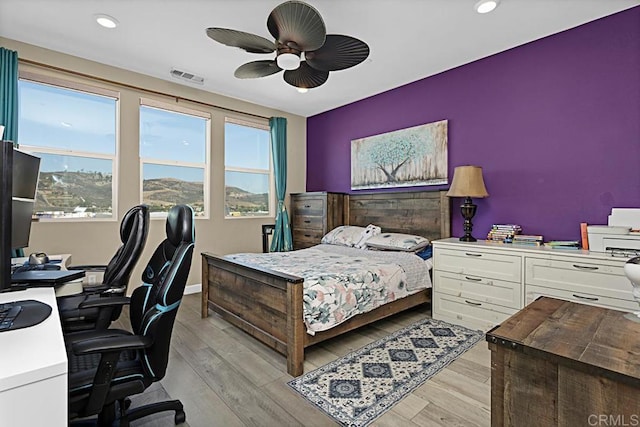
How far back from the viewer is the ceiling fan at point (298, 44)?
1.91m

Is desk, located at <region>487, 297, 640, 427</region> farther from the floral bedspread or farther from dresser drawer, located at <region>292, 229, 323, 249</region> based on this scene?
dresser drawer, located at <region>292, 229, 323, 249</region>

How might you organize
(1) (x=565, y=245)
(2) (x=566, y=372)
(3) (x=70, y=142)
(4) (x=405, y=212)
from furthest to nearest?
(4) (x=405, y=212)
(3) (x=70, y=142)
(1) (x=565, y=245)
(2) (x=566, y=372)

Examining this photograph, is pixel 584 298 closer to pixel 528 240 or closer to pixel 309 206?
pixel 528 240

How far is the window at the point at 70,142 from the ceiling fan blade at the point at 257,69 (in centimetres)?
190

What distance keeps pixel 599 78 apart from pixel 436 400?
9.70 ft

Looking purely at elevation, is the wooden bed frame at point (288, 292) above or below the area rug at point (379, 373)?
above

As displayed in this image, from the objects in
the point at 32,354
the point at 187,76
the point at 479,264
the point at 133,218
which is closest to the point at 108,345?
the point at 32,354

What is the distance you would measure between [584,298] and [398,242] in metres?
1.66

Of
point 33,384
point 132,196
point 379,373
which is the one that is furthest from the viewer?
point 132,196

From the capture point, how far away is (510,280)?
2.70 m

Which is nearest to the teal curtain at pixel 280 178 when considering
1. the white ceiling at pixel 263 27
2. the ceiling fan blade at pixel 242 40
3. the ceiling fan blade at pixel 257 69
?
the white ceiling at pixel 263 27

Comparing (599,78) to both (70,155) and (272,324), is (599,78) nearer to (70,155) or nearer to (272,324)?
(272,324)

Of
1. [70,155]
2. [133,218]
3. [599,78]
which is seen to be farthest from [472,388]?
[70,155]

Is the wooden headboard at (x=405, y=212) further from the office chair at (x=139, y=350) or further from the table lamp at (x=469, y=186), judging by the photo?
the office chair at (x=139, y=350)
